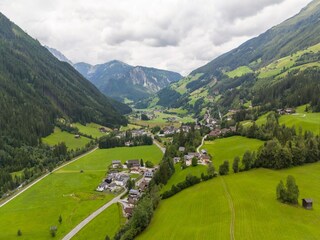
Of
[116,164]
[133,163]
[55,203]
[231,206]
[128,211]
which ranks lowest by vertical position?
[128,211]

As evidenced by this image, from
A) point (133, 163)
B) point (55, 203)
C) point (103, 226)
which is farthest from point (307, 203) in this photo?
point (133, 163)

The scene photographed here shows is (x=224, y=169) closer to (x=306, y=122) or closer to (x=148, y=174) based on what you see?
(x=148, y=174)

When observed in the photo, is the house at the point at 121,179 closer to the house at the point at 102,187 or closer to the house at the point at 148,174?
the house at the point at 102,187

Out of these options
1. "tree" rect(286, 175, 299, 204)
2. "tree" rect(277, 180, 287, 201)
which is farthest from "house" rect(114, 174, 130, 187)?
"tree" rect(286, 175, 299, 204)

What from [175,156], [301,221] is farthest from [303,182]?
[175,156]

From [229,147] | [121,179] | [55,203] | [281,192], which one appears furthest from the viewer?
[229,147]

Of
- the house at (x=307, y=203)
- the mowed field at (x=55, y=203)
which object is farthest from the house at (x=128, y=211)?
the house at (x=307, y=203)
